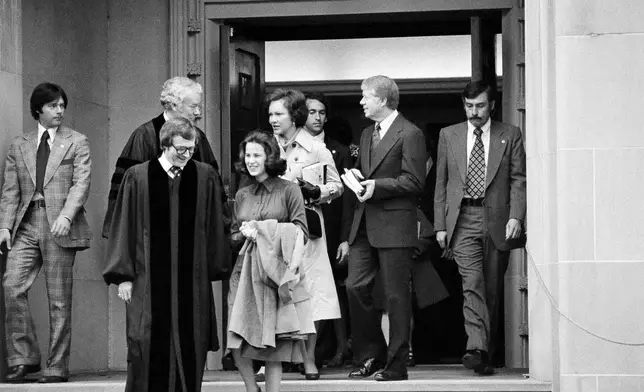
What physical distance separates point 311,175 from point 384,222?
620 millimetres

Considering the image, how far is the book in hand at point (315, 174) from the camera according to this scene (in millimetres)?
11180

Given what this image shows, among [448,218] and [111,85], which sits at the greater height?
[111,85]

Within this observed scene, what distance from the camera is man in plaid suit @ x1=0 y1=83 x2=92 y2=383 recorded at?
1156 centimetres

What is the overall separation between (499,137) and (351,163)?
1388 mm

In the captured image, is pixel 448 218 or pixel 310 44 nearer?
pixel 448 218

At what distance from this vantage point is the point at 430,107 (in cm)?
1869

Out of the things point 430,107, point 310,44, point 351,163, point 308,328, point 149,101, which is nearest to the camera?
point 308,328

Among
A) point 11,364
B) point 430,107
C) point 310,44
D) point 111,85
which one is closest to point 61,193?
point 11,364

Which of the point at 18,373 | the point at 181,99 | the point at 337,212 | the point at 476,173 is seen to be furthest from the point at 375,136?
the point at 18,373

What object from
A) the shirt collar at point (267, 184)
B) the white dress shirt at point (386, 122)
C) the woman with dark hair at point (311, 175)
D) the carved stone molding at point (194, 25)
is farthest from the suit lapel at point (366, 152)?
the carved stone molding at point (194, 25)

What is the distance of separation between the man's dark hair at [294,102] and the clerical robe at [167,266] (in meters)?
1.35

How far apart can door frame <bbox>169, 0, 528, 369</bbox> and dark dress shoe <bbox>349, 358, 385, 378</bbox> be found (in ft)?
7.45

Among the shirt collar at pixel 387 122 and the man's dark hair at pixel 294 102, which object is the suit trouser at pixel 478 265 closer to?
the shirt collar at pixel 387 122

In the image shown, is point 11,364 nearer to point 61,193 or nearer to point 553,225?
point 61,193
